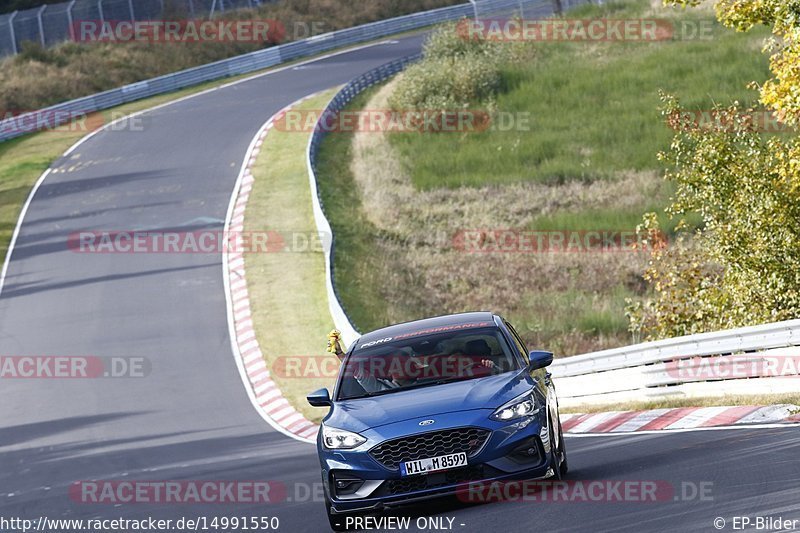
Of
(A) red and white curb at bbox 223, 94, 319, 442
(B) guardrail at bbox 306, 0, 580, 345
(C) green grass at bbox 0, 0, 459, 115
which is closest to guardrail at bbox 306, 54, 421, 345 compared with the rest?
(B) guardrail at bbox 306, 0, 580, 345

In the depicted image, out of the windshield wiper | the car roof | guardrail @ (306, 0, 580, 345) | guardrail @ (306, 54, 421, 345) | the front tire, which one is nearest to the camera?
the front tire

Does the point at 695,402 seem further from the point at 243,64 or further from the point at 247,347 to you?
the point at 243,64

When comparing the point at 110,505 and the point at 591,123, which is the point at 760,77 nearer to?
the point at 591,123

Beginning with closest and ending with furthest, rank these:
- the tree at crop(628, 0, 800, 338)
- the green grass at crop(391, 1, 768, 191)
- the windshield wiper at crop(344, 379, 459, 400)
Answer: the windshield wiper at crop(344, 379, 459, 400)
the tree at crop(628, 0, 800, 338)
the green grass at crop(391, 1, 768, 191)

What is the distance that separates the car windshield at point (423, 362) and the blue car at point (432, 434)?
1cm

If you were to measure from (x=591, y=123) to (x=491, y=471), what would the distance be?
41.0 metres

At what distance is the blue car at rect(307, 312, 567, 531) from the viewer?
1022cm

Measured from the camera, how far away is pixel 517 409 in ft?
34.4

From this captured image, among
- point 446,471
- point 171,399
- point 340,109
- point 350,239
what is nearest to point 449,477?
point 446,471

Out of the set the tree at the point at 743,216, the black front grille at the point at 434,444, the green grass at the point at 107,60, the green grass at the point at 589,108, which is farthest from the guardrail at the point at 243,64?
the black front grille at the point at 434,444

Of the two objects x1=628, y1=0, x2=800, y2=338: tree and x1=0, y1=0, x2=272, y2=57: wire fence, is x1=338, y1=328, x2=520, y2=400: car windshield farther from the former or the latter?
x1=0, y1=0, x2=272, y2=57: wire fence

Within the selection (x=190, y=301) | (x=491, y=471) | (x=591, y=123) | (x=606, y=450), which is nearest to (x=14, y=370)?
(x=190, y=301)

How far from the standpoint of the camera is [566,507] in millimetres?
10000

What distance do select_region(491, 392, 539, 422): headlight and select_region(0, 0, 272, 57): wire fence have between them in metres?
51.9
